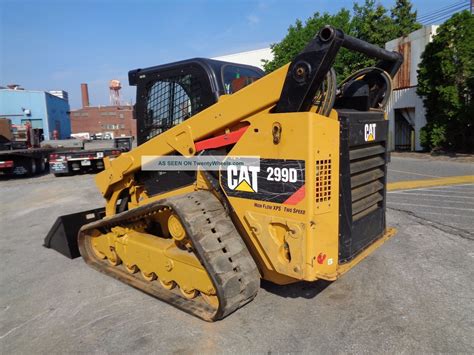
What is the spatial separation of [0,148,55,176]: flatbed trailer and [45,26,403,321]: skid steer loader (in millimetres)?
12609

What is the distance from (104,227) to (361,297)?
3007 mm

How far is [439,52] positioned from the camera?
1606 centimetres

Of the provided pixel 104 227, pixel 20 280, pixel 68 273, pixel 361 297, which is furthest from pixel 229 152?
pixel 20 280

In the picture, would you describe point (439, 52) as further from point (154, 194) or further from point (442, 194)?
point (154, 194)

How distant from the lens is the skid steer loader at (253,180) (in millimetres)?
2779

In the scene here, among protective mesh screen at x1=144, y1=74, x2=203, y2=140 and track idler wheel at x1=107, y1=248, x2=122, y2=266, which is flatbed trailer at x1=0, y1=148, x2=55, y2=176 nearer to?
track idler wheel at x1=107, y1=248, x2=122, y2=266

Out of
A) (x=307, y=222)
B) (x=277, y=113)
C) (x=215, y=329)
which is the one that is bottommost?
(x=215, y=329)

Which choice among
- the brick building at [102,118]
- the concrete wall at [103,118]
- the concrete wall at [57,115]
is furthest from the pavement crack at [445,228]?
the brick building at [102,118]

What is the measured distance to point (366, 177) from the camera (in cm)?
359

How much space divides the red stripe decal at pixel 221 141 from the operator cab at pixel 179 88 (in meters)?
0.49

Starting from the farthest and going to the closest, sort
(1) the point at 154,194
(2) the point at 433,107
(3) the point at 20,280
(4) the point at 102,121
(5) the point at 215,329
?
(4) the point at 102,121, (2) the point at 433,107, (3) the point at 20,280, (1) the point at 154,194, (5) the point at 215,329

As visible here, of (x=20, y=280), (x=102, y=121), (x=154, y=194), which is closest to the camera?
(x=154, y=194)

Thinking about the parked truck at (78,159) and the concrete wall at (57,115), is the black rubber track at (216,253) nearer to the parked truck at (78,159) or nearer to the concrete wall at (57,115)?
the parked truck at (78,159)

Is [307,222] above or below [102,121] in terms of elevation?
below
